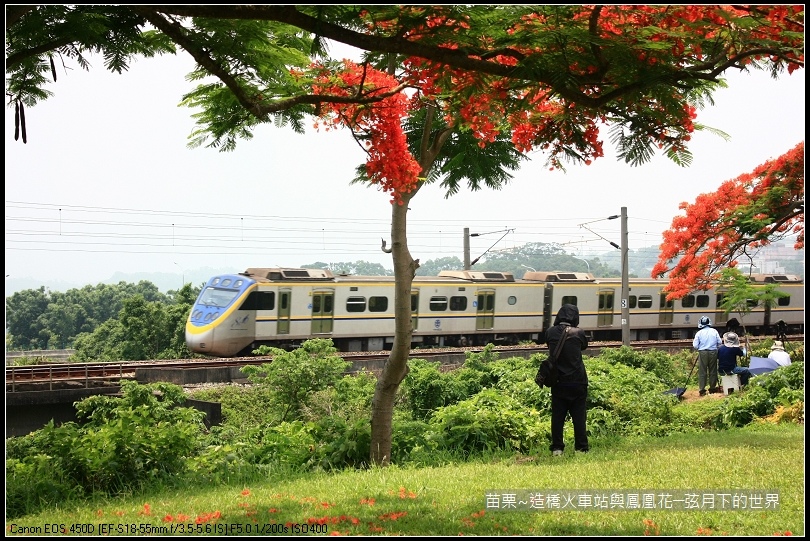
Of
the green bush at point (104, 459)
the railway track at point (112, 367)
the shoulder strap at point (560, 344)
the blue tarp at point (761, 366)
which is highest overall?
the shoulder strap at point (560, 344)

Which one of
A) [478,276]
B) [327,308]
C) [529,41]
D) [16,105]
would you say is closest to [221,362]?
[327,308]

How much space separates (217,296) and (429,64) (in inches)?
681

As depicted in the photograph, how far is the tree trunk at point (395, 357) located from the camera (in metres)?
7.85

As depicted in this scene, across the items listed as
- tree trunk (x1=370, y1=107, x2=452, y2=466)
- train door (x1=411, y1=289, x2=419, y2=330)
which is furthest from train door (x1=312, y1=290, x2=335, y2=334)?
tree trunk (x1=370, y1=107, x2=452, y2=466)

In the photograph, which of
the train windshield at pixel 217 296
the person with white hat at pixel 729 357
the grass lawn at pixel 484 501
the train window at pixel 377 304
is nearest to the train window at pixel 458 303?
the train window at pixel 377 304

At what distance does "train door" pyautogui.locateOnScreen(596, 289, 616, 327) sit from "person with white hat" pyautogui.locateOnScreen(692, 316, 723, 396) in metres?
13.0

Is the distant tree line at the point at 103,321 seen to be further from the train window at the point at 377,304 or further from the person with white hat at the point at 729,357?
the person with white hat at the point at 729,357

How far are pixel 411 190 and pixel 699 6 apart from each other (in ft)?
11.7

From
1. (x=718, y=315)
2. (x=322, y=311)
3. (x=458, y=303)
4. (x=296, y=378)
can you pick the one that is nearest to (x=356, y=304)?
(x=322, y=311)

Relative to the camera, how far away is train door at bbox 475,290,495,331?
25.5m

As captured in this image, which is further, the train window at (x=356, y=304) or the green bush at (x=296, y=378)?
the train window at (x=356, y=304)

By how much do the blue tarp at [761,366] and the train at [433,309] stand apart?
188 inches

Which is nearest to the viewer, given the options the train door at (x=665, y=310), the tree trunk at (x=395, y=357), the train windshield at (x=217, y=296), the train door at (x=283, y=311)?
the tree trunk at (x=395, y=357)

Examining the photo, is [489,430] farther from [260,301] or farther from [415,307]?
[415,307]
